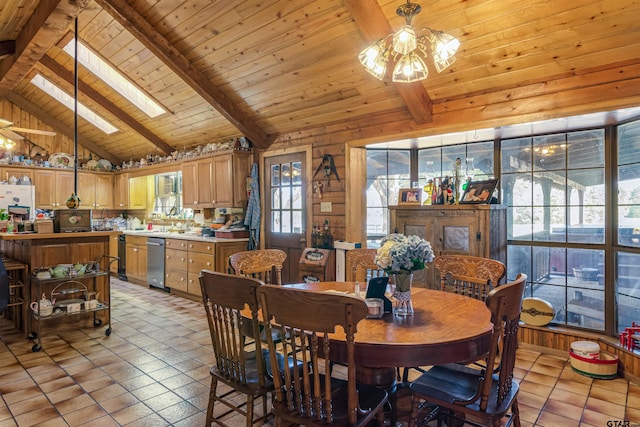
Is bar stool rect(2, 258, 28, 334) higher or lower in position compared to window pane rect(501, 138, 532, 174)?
lower

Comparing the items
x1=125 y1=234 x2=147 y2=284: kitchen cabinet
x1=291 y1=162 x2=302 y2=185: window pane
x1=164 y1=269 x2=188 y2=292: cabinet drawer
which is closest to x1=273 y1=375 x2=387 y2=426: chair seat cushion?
x1=291 y1=162 x2=302 y2=185: window pane

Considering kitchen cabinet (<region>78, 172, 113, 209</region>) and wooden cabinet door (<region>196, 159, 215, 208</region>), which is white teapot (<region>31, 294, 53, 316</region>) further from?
kitchen cabinet (<region>78, 172, 113, 209</region>)

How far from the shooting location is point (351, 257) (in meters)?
2.98

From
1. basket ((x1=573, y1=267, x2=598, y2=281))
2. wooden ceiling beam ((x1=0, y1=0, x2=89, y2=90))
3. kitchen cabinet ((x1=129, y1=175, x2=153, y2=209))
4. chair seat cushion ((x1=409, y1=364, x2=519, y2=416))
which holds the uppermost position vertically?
wooden ceiling beam ((x1=0, y1=0, x2=89, y2=90))

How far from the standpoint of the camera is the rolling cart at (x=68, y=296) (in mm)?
3748

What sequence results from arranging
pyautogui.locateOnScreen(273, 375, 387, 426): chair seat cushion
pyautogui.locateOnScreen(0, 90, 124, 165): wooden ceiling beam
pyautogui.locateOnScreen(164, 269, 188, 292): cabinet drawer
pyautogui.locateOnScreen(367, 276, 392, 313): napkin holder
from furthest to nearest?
1. pyautogui.locateOnScreen(0, 90, 124, 165): wooden ceiling beam
2. pyautogui.locateOnScreen(164, 269, 188, 292): cabinet drawer
3. pyautogui.locateOnScreen(367, 276, 392, 313): napkin holder
4. pyautogui.locateOnScreen(273, 375, 387, 426): chair seat cushion

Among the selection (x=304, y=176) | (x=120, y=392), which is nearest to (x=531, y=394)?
(x=120, y=392)

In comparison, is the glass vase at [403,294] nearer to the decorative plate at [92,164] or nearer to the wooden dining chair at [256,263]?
the wooden dining chair at [256,263]

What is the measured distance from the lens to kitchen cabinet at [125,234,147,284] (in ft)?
21.6

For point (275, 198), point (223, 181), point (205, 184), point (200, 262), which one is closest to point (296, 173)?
point (275, 198)

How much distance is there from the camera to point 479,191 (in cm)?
374

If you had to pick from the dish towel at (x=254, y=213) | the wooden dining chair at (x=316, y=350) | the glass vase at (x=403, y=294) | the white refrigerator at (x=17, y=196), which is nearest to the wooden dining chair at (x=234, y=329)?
the wooden dining chair at (x=316, y=350)

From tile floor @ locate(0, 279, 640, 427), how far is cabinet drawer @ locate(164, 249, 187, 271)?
154cm

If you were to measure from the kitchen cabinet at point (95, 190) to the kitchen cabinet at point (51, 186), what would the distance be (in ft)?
0.76
